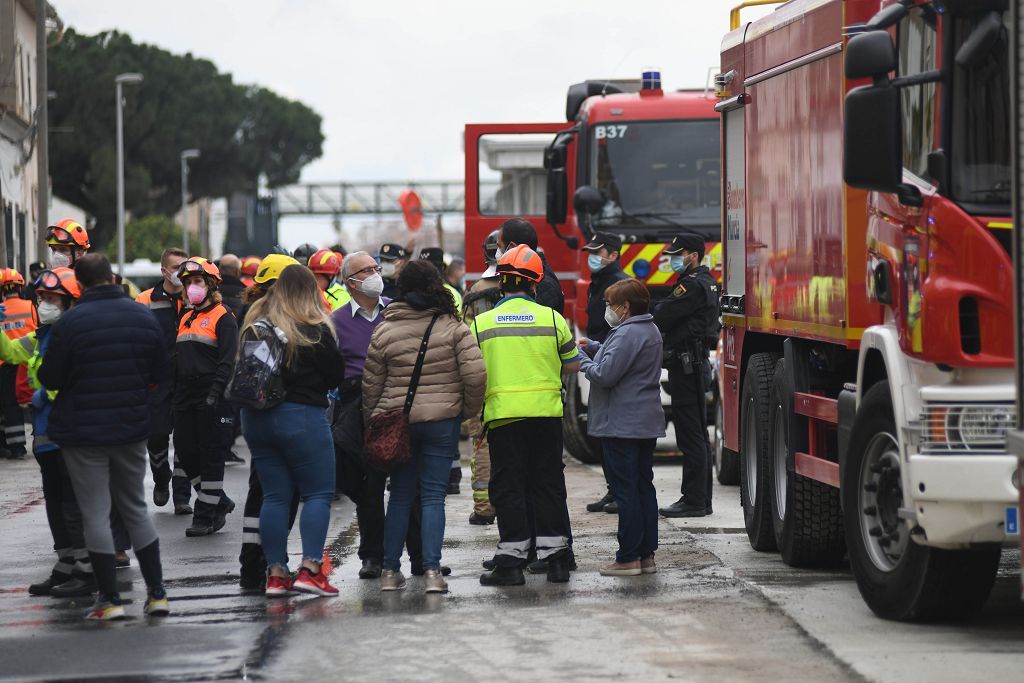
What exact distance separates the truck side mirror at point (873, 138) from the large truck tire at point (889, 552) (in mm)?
937

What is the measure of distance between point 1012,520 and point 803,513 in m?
2.81

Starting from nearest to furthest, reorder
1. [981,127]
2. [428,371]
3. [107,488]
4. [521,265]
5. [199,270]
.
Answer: [981,127], [107,488], [428,371], [521,265], [199,270]

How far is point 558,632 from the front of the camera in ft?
26.9

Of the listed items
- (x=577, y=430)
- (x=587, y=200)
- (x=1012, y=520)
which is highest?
(x=587, y=200)

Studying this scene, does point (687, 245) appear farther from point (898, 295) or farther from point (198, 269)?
point (898, 295)

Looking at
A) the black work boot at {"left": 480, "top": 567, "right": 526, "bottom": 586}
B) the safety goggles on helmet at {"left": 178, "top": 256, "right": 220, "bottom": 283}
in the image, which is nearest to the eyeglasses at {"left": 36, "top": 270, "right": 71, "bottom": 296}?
the safety goggles on helmet at {"left": 178, "top": 256, "right": 220, "bottom": 283}

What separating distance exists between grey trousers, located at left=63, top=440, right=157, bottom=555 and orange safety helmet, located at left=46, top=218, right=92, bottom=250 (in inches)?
131

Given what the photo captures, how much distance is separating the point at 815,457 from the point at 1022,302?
322 centimetres

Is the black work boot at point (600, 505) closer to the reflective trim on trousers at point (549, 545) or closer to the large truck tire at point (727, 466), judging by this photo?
the large truck tire at point (727, 466)

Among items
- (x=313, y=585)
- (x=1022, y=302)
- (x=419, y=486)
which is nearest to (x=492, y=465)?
(x=419, y=486)

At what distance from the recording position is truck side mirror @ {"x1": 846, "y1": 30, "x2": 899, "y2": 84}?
730 cm

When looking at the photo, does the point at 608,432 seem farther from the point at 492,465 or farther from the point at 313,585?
the point at 313,585

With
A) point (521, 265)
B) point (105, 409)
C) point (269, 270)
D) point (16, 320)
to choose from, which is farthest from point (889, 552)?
point (16, 320)

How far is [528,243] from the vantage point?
11.4 m
